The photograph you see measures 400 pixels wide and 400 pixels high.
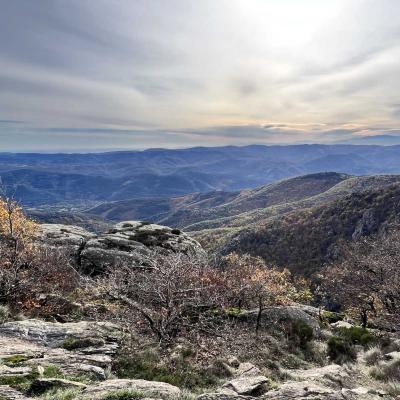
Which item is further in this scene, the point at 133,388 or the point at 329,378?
the point at 329,378

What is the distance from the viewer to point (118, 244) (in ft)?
137

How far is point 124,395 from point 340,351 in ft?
47.8

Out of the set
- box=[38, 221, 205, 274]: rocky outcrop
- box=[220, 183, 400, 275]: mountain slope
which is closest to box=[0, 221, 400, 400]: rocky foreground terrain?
box=[38, 221, 205, 274]: rocky outcrop

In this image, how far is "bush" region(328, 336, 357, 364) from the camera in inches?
737

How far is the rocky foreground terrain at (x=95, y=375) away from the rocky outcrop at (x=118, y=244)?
1967cm

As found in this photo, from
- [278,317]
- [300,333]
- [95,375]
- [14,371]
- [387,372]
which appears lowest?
[300,333]

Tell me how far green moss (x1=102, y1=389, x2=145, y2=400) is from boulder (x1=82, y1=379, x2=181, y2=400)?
0.15 metres

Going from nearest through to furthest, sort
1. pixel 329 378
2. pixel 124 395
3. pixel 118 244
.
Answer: pixel 124 395
pixel 329 378
pixel 118 244

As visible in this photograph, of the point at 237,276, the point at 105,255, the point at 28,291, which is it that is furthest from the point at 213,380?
the point at 105,255

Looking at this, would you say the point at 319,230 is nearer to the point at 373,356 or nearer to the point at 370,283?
the point at 370,283

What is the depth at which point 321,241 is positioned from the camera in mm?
162250

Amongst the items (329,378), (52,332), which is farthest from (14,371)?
(329,378)

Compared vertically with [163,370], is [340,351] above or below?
below

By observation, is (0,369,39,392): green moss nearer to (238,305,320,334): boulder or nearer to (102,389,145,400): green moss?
(102,389,145,400): green moss
